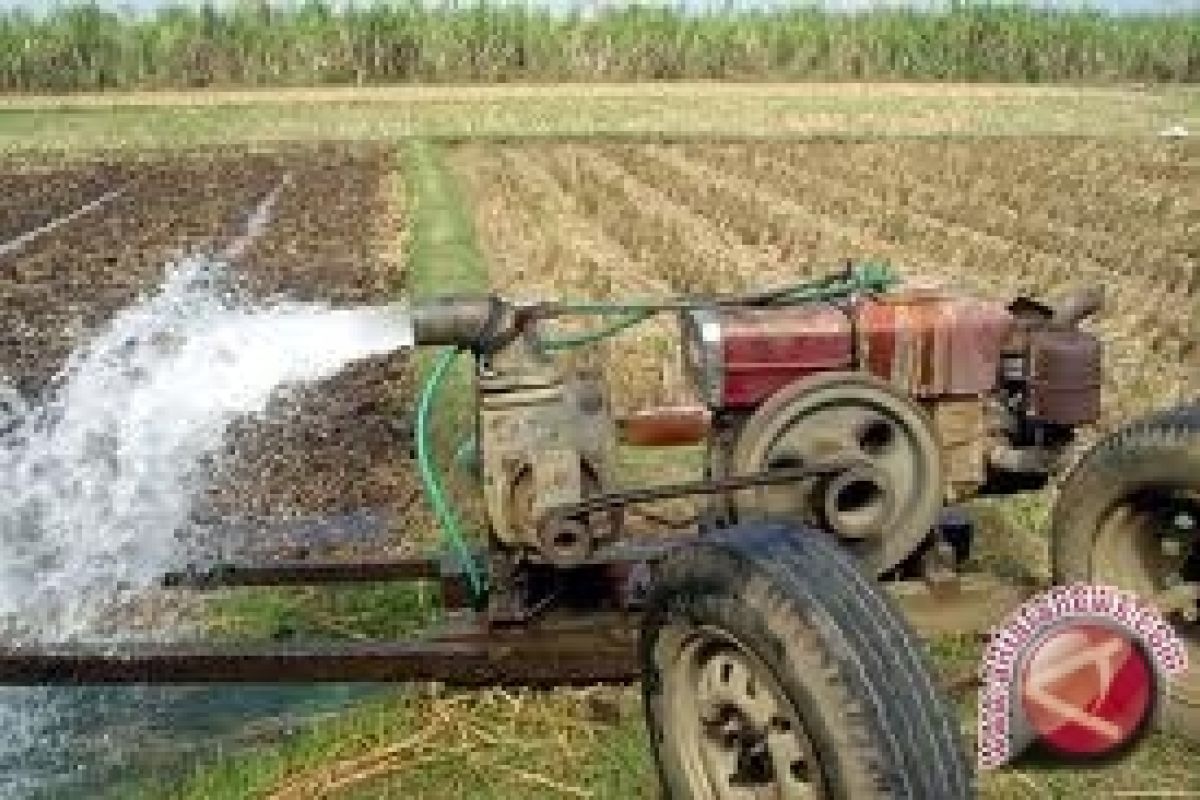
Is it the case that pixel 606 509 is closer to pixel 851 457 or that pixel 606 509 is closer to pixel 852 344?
pixel 851 457

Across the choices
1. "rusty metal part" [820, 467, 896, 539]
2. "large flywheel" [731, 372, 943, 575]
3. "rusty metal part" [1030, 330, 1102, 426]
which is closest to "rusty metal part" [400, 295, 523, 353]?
"large flywheel" [731, 372, 943, 575]

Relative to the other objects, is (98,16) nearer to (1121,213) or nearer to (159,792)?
(1121,213)

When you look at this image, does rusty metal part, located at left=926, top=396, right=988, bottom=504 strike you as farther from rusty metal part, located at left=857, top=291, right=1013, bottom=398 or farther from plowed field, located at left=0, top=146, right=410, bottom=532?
plowed field, located at left=0, top=146, right=410, bottom=532

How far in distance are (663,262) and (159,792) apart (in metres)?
9.38

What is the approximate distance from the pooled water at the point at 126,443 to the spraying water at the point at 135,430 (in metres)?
0.01

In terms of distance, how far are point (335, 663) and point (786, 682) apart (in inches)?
59.0

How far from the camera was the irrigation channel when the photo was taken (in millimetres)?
5180

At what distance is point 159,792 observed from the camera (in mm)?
4566

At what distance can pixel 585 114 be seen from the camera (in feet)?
106

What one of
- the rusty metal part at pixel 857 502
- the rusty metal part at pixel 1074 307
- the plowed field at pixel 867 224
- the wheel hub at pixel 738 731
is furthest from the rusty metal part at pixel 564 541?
the plowed field at pixel 867 224

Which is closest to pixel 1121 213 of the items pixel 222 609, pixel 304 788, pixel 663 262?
pixel 663 262

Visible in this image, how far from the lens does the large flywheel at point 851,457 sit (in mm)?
4523
